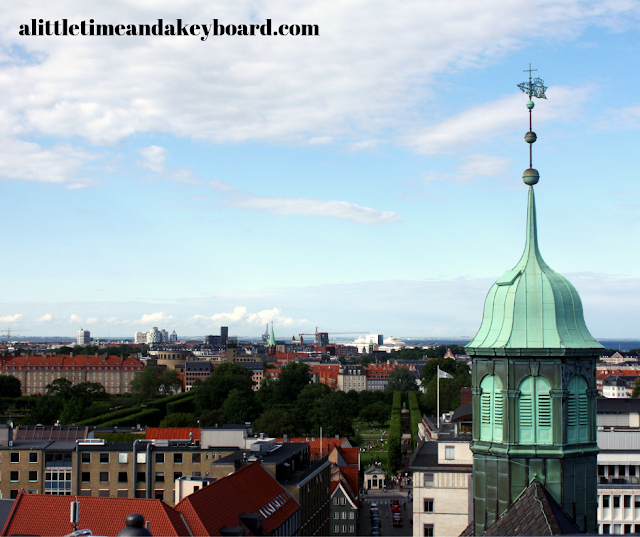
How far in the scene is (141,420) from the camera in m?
130

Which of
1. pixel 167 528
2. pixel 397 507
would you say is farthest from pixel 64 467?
pixel 397 507

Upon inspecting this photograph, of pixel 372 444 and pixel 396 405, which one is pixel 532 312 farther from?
pixel 396 405

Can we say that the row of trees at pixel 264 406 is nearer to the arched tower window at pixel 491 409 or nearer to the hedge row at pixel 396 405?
the hedge row at pixel 396 405

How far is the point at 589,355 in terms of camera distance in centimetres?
1648

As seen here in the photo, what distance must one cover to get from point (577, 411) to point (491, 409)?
1.85 meters

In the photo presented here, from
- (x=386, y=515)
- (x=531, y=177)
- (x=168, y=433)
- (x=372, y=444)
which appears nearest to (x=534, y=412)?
(x=531, y=177)

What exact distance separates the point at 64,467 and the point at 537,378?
6431 centimetres

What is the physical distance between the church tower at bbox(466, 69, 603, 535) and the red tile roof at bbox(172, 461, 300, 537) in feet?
109

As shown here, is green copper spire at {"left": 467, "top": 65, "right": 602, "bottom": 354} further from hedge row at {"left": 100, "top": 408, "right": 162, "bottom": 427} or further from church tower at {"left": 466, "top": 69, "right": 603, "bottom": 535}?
hedge row at {"left": 100, "top": 408, "right": 162, "bottom": 427}

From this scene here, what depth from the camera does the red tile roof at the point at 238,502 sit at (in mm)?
46931

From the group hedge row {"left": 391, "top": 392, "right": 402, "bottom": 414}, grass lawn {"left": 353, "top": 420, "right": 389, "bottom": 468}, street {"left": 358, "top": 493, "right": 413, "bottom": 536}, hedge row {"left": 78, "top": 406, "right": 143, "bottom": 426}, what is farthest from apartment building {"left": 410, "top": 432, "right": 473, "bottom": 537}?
hedge row {"left": 391, "top": 392, "right": 402, "bottom": 414}

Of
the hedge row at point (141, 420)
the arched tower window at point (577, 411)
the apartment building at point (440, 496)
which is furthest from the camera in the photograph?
the hedge row at point (141, 420)

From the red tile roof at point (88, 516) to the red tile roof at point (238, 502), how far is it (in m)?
1.46

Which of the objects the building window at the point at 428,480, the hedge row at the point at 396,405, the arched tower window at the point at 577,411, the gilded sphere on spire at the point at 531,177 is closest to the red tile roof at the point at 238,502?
the building window at the point at 428,480
